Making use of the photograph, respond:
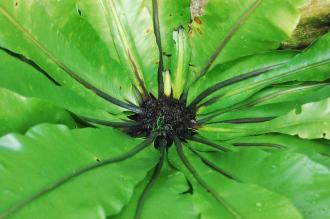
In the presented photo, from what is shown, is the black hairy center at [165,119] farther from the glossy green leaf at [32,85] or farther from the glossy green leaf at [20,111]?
the glossy green leaf at [20,111]

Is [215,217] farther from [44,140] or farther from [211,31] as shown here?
[211,31]

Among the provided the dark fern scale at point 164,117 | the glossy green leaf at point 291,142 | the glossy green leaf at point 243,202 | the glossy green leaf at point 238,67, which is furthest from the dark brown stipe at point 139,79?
the glossy green leaf at point 243,202

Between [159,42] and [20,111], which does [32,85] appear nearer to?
[20,111]

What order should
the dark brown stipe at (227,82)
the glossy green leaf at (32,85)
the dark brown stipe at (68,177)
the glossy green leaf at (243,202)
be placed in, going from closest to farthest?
the dark brown stipe at (68,177) < the glossy green leaf at (243,202) < the glossy green leaf at (32,85) < the dark brown stipe at (227,82)

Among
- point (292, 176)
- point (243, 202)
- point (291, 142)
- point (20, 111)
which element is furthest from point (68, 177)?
point (291, 142)

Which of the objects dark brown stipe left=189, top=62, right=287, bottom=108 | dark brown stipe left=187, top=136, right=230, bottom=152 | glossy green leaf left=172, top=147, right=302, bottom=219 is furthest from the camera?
dark brown stipe left=189, top=62, right=287, bottom=108

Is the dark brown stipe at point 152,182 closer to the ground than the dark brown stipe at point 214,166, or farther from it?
closer to the ground

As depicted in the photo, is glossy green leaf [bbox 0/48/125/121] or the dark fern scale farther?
the dark fern scale

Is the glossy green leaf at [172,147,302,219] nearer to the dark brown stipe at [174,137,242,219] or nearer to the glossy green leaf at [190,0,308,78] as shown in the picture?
the dark brown stipe at [174,137,242,219]

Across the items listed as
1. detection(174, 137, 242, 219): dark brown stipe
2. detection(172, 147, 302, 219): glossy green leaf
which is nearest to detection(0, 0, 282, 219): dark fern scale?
detection(174, 137, 242, 219): dark brown stipe
